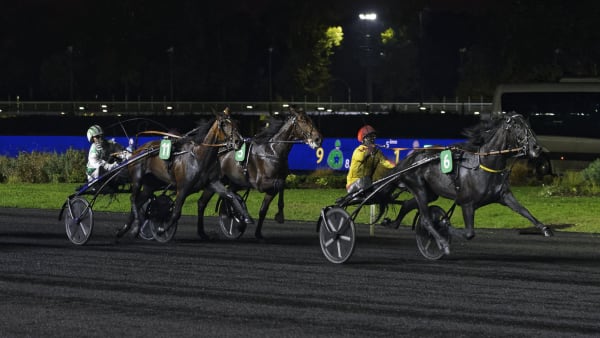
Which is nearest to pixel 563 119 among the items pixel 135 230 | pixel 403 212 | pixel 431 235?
pixel 135 230

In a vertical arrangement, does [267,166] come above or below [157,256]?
above

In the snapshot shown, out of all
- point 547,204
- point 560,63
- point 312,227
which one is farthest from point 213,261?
point 560,63

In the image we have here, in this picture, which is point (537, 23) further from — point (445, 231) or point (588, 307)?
point (588, 307)

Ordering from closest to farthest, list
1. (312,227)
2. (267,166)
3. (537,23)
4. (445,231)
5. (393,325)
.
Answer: (393,325)
(445,231)
(267,166)
(312,227)
(537,23)

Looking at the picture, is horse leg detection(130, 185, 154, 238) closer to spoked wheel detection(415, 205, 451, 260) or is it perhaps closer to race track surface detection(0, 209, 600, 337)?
race track surface detection(0, 209, 600, 337)

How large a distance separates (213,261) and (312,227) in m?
5.86

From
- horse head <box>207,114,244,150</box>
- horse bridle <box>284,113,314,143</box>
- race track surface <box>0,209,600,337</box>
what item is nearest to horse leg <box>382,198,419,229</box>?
race track surface <box>0,209,600,337</box>

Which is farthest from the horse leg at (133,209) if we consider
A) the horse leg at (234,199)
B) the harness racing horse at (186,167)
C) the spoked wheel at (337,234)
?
the spoked wheel at (337,234)

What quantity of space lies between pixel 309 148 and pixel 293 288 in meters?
22.9

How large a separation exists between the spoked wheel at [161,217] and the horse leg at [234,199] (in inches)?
26.8

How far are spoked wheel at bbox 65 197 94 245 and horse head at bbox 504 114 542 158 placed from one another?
586cm

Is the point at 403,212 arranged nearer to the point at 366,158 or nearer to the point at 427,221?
the point at 366,158

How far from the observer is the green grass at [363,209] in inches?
870

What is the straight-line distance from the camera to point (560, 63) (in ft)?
204
